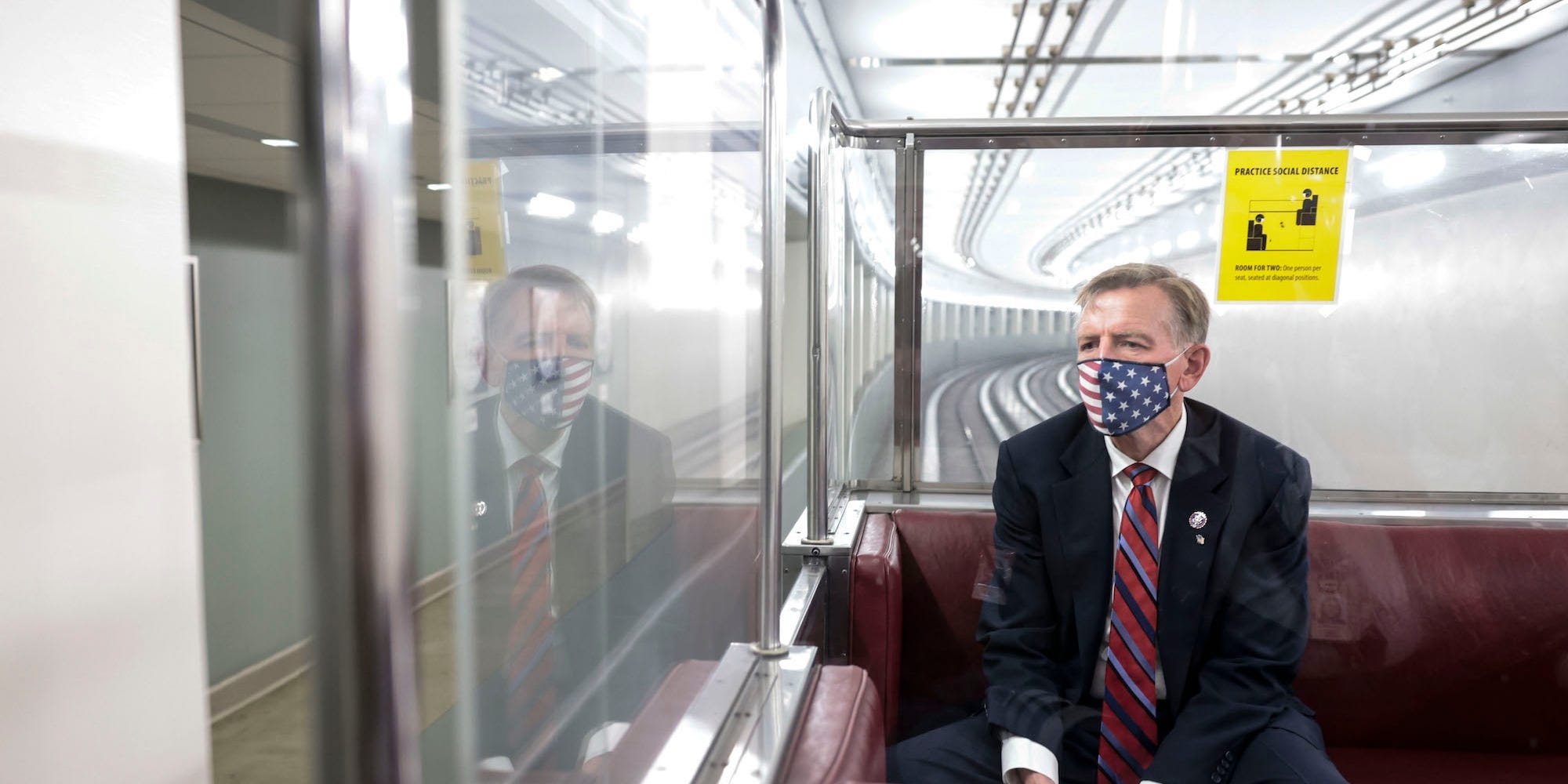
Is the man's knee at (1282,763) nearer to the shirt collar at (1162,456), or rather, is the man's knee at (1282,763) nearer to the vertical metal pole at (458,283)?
the shirt collar at (1162,456)

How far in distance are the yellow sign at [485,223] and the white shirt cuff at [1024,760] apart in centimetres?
148

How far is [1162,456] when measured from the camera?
1.86 m

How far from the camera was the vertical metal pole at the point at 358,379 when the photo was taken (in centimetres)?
35

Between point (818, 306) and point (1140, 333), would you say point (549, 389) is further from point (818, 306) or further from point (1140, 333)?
point (1140, 333)

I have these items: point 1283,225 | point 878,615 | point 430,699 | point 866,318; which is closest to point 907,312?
point 866,318

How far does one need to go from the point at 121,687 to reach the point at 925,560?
1698 mm

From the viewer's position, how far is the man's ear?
195 centimetres

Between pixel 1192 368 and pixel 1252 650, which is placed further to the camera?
pixel 1192 368

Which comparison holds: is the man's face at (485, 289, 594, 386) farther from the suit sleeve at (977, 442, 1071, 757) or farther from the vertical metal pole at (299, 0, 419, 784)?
the suit sleeve at (977, 442, 1071, 757)

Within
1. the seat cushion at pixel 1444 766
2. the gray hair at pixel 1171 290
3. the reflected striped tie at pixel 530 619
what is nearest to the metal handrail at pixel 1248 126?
the gray hair at pixel 1171 290

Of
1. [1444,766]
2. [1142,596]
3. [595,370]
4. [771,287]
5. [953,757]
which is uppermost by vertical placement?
[771,287]

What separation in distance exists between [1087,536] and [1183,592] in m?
0.20

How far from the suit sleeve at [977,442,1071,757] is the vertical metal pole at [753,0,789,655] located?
0.64 m

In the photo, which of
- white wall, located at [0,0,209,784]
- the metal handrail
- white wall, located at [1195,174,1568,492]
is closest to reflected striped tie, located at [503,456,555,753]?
white wall, located at [0,0,209,784]
